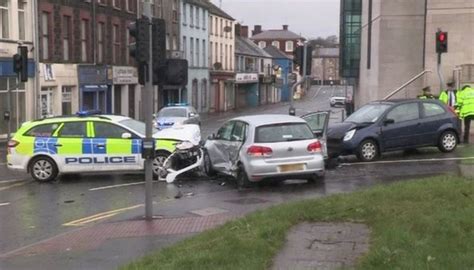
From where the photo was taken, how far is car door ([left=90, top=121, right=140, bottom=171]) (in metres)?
15.8

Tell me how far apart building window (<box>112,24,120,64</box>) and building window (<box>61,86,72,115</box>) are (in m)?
6.64

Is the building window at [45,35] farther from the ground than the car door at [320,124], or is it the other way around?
the building window at [45,35]

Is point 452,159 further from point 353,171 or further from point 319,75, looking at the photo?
point 319,75

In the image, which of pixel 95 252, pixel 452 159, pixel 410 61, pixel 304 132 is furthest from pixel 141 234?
pixel 410 61

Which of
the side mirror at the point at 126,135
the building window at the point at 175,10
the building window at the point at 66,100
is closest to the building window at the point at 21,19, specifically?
the building window at the point at 66,100

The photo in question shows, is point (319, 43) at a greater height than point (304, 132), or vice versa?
point (319, 43)

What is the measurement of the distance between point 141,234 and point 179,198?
3642 millimetres

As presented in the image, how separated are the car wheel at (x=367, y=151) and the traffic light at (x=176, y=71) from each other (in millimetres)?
7374

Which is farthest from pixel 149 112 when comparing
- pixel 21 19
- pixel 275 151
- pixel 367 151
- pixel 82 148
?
pixel 21 19

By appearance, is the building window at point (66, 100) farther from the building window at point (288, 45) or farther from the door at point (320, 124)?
the building window at point (288, 45)

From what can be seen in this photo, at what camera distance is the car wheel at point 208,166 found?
1554 cm

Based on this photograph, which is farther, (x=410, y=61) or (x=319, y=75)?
(x=319, y=75)

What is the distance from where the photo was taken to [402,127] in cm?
1683

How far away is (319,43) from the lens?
586ft
